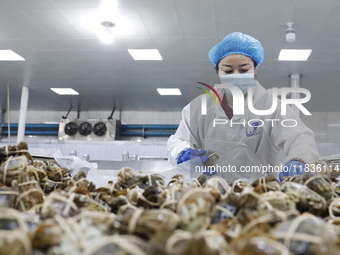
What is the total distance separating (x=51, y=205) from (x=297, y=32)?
380cm

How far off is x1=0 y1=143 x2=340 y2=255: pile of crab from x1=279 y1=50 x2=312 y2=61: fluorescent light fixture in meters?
3.90

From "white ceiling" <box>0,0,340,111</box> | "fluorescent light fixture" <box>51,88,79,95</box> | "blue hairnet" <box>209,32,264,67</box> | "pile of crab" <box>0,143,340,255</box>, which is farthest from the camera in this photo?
"fluorescent light fixture" <box>51,88,79,95</box>

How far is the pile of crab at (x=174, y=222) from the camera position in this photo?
1.08 feet

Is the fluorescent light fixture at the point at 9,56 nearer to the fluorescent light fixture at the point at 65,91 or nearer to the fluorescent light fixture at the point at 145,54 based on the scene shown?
the fluorescent light fixture at the point at 65,91

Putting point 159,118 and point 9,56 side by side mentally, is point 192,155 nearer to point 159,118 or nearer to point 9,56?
point 9,56

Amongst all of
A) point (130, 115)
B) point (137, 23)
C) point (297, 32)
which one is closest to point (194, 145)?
point (137, 23)

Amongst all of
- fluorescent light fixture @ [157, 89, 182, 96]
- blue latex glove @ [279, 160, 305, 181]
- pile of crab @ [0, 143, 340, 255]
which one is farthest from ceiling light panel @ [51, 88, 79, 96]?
pile of crab @ [0, 143, 340, 255]

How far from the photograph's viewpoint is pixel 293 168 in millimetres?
1141

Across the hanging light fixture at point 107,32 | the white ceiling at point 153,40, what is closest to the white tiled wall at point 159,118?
the white ceiling at point 153,40

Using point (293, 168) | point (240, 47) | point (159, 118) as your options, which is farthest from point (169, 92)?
point (293, 168)

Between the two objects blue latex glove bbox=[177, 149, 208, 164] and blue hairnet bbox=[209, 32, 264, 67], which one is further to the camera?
blue hairnet bbox=[209, 32, 264, 67]

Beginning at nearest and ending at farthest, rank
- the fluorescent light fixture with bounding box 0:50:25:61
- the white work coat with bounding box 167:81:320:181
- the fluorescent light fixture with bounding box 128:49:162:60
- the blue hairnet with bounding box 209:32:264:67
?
the white work coat with bounding box 167:81:320:181, the blue hairnet with bounding box 209:32:264:67, the fluorescent light fixture with bounding box 128:49:162:60, the fluorescent light fixture with bounding box 0:50:25:61

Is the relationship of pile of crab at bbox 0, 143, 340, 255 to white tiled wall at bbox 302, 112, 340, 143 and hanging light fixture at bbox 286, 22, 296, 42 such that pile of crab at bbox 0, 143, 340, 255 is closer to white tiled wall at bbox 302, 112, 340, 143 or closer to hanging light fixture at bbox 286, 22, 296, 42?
hanging light fixture at bbox 286, 22, 296, 42

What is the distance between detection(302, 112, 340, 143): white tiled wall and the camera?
24.6ft
